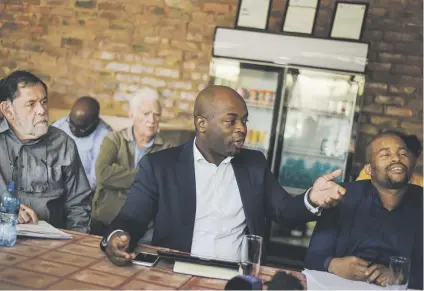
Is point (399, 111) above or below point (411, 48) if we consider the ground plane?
below

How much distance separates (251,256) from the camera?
142cm

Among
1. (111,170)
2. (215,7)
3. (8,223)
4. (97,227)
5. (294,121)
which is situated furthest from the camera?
(215,7)

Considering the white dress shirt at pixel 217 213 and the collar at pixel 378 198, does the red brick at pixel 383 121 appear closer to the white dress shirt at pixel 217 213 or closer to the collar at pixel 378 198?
the collar at pixel 378 198

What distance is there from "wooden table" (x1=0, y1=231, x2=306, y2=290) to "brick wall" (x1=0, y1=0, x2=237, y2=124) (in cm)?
318

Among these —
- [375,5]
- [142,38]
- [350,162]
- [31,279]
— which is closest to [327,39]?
[375,5]

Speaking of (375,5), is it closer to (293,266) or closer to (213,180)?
(293,266)

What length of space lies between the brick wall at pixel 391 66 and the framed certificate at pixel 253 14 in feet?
1.54


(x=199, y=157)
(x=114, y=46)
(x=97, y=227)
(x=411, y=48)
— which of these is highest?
(x=411, y=48)

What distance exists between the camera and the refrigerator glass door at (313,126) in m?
4.30

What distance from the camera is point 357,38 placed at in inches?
166

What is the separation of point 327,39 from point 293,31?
13.8 inches

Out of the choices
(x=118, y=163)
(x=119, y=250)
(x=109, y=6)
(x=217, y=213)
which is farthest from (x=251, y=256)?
(x=109, y=6)

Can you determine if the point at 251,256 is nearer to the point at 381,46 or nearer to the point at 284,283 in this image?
the point at 284,283

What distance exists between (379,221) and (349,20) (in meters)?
2.65
